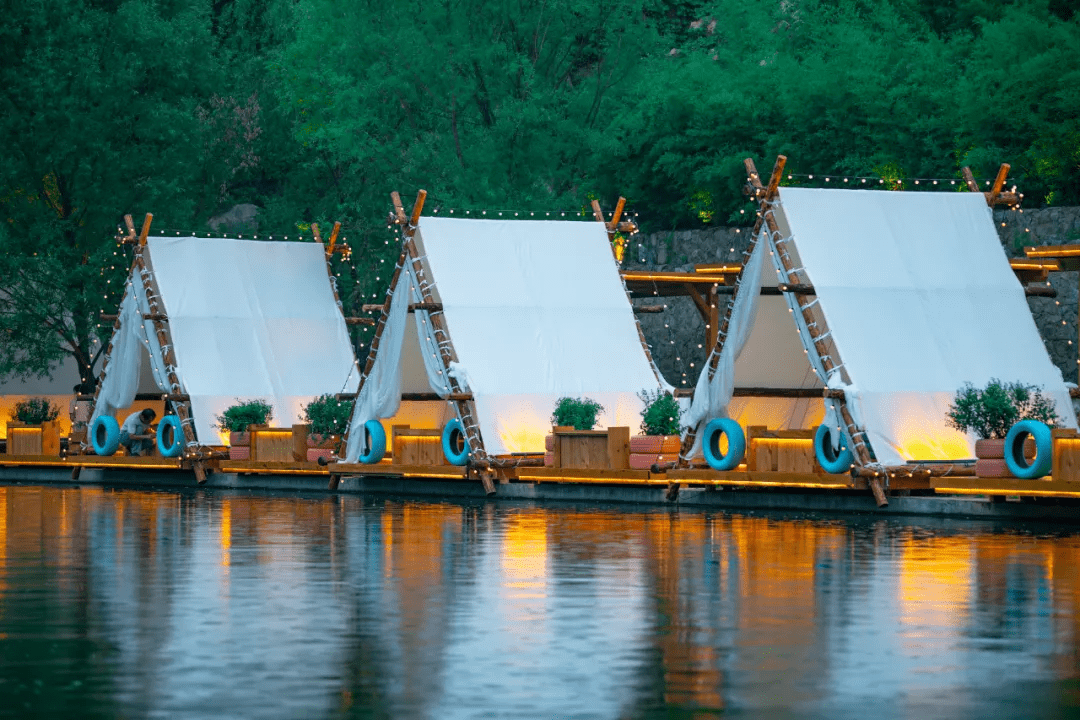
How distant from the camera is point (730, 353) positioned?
29250 millimetres

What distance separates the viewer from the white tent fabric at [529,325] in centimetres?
3238

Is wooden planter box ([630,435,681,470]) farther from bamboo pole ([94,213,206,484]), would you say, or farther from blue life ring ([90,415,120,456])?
blue life ring ([90,415,120,456])

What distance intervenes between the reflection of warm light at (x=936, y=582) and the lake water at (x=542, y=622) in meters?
0.05

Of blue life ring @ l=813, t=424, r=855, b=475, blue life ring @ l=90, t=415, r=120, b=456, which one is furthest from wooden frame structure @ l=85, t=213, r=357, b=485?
blue life ring @ l=813, t=424, r=855, b=475

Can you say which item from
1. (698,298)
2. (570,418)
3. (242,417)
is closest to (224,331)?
(242,417)

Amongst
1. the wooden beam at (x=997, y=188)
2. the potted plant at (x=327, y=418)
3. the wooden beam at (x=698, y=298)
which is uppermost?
the wooden beam at (x=997, y=188)

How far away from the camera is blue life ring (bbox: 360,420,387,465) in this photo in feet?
110

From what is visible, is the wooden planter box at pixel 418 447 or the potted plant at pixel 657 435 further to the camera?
the wooden planter box at pixel 418 447

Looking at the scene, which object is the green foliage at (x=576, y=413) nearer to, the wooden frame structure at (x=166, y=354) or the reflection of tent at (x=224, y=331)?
the reflection of tent at (x=224, y=331)

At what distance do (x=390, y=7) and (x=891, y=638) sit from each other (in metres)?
47.4

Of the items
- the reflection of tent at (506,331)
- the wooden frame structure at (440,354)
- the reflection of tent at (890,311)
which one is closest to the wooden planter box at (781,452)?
the reflection of tent at (890,311)

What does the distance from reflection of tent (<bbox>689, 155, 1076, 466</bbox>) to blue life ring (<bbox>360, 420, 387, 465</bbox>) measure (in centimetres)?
630

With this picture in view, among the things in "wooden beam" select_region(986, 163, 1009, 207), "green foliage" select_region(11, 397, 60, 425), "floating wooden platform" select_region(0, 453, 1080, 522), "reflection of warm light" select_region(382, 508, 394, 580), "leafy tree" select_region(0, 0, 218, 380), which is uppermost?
"leafy tree" select_region(0, 0, 218, 380)

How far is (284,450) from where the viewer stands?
36062mm
